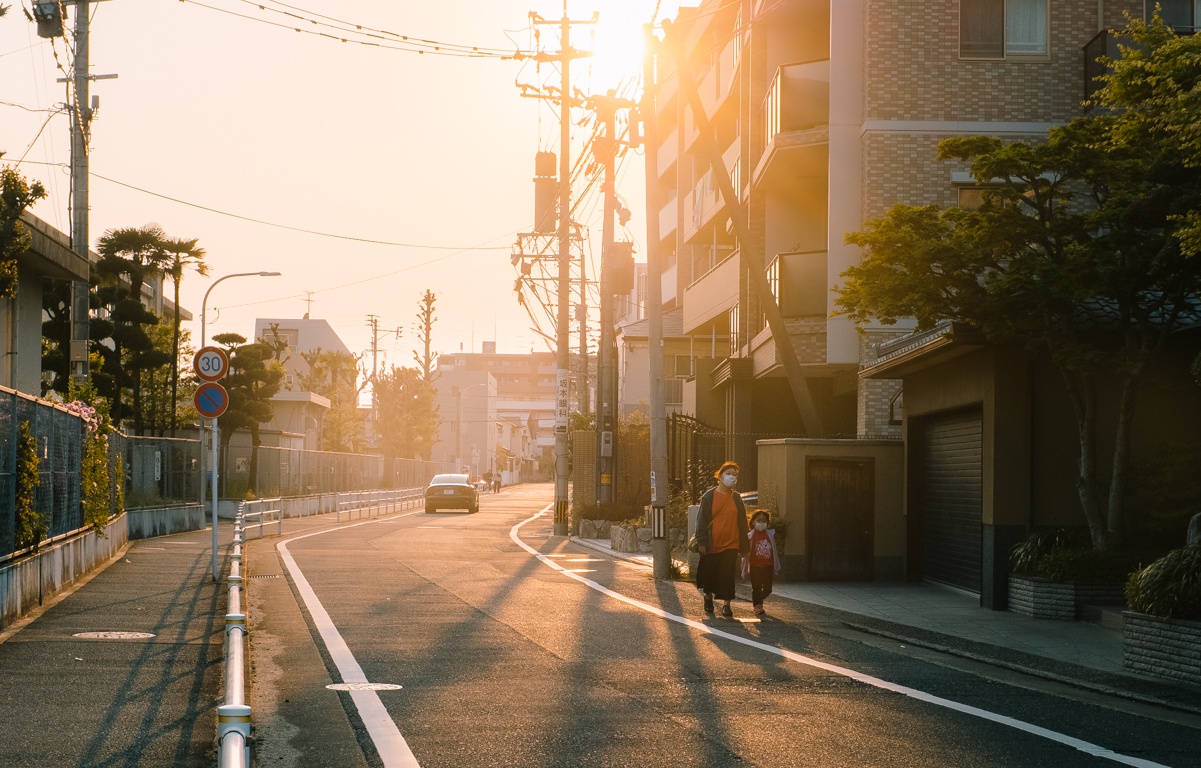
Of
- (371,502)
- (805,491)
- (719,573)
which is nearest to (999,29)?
(805,491)

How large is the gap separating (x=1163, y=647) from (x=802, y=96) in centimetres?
1626

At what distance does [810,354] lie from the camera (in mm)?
25172

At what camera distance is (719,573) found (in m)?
15.1

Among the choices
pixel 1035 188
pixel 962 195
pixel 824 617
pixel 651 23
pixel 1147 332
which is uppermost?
pixel 651 23

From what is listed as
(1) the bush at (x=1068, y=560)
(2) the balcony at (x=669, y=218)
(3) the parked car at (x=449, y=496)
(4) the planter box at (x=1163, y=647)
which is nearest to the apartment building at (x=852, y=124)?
(1) the bush at (x=1068, y=560)

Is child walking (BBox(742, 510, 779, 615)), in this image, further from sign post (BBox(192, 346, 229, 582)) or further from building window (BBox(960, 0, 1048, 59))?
building window (BBox(960, 0, 1048, 59))

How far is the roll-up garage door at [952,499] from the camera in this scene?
17922mm

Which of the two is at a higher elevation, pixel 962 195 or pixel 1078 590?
pixel 962 195

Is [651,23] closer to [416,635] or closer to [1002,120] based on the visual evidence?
[1002,120]

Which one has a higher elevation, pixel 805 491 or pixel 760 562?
pixel 805 491

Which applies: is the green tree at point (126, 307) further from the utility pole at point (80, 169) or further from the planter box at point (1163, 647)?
the planter box at point (1163, 647)

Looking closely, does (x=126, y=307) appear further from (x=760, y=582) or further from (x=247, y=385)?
(x=760, y=582)

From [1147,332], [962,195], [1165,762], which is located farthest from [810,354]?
[1165,762]

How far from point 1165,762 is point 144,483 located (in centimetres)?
2627
